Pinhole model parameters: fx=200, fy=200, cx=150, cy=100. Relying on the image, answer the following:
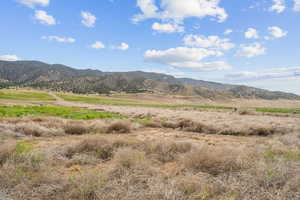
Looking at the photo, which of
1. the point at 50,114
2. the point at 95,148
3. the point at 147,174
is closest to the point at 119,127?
the point at 95,148

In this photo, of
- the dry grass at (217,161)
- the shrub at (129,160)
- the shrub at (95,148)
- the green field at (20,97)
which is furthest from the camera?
the green field at (20,97)

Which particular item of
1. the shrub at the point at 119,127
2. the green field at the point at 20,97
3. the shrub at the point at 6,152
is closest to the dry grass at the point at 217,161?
the shrub at the point at 6,152

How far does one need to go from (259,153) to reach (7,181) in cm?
736

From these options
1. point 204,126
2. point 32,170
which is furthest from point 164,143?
point 204,126

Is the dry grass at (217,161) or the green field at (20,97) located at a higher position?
the dry grass at (217,161)

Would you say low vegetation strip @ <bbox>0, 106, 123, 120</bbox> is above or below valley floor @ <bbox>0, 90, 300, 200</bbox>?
below

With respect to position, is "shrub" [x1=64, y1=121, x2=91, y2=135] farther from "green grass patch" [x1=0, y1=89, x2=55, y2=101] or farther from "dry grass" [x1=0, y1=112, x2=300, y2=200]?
"green grass patch" [x1=0, y1=89, x2=55, y2=101]

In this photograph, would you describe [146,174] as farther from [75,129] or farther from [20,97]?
[20,97]

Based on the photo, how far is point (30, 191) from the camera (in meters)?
4.41

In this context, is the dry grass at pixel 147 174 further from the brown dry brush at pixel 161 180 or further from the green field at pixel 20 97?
the green field at pixel 20 97

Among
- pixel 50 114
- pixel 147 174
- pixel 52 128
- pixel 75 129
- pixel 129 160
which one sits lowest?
pixel 50 114

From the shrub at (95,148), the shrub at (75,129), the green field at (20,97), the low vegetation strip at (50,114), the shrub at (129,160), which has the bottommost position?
the green field at (20,97)

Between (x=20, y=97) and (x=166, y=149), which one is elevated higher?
(x=166, y=149)

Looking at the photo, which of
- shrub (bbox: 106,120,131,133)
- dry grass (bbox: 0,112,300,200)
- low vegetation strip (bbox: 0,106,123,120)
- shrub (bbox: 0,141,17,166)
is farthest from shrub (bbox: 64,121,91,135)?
shrub (bbox: 0,141,17,166)
